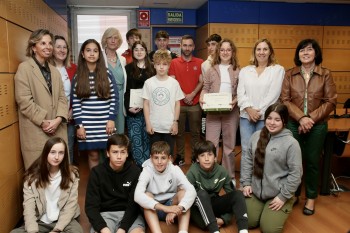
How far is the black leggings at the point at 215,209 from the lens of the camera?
8.63 ft

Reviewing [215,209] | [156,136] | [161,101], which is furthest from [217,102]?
[215,209]

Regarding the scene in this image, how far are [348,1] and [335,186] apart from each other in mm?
4566

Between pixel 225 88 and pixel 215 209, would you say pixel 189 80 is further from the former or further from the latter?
pixel 215 209

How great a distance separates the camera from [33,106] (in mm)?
2711

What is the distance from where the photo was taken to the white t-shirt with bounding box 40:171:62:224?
254 cm

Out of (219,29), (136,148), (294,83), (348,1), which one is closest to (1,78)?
(136,148)

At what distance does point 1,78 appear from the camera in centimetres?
248

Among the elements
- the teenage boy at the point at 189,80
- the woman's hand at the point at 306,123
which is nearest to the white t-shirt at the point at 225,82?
the teenage boy at the point at 189,80

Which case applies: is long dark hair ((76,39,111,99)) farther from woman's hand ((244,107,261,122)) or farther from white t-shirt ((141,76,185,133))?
woman's hand ((244,107,261,122))

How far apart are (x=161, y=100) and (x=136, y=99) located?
0.29 metres

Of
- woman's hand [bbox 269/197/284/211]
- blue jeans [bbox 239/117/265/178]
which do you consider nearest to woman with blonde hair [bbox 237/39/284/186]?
blue jeans [bbox 239/117/265/178]

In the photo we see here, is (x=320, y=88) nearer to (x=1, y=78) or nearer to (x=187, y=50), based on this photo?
(x=187, y=50)

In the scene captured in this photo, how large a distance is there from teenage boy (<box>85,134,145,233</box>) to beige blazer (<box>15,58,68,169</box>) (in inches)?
22.7

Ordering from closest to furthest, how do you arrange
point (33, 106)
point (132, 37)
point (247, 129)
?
point (33, 106) < point (247, 129) < point (132, 37)
